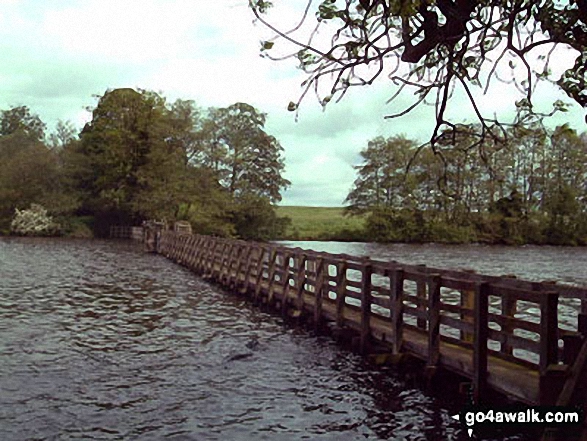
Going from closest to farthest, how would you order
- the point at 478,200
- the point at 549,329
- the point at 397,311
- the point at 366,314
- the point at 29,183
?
1. the point at 549,329
2. the point at 397,311
3. the point at 366,314
4. the point at 29,183
5. the point at 478,200

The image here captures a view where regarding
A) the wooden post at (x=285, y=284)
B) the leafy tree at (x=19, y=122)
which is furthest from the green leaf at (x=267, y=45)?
the leafy tree at (x=19, y=122)

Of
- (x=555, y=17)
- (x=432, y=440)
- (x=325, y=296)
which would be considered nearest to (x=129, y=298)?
(x=325, y=296)

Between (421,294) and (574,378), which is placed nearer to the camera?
(574,378)

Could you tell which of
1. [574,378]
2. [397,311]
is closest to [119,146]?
[397,311]

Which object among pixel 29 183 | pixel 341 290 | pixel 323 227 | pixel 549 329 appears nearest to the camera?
pixel 549 329

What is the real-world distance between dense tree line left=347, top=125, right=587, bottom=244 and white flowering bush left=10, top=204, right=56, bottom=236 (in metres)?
32.4

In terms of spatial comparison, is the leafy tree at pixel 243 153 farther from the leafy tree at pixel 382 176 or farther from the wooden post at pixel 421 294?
the wooden post at pixel 421 294

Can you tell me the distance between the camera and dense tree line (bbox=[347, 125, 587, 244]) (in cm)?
6788

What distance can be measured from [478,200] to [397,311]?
2539 inches

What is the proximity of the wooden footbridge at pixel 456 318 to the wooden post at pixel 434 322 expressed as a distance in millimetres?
14

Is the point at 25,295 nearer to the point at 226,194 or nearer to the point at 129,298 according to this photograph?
the point at 129,298

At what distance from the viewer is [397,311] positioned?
10.5 meters
